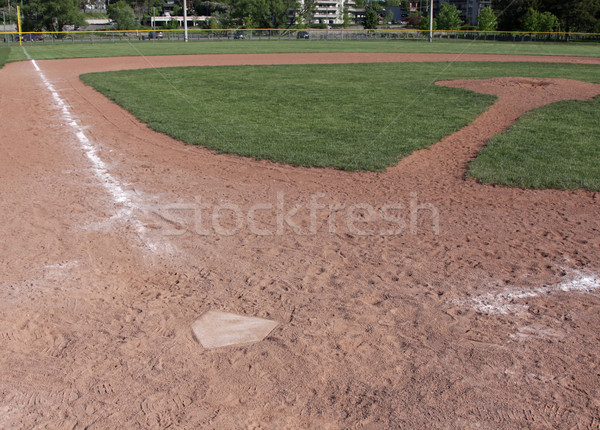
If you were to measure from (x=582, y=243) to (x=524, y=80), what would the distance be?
14057 millimetres

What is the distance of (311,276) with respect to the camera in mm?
4887

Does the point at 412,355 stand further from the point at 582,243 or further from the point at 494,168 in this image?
the point at 494,168

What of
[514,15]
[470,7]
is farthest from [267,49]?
[470,7]

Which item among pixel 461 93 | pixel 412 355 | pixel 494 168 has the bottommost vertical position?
pixel 412 355

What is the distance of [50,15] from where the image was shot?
85750 millimetres

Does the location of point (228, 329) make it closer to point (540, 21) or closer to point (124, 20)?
point (540, 21)

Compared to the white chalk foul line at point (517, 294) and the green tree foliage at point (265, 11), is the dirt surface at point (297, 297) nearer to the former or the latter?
the white chalk foul line at point (517, 294)

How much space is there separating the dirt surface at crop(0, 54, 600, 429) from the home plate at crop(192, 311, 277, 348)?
0.10 meters

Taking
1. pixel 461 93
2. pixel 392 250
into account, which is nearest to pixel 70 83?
pixel 461 93

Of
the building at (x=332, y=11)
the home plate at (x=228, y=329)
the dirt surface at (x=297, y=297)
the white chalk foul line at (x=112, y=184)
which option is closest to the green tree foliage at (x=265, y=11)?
the building at (x=332, y=11)

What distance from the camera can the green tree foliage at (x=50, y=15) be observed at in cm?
8444

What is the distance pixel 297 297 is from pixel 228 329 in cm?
71

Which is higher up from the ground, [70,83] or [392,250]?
[70,83]

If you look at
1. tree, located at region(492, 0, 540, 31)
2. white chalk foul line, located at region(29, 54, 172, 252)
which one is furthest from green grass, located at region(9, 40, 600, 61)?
white chalk foul line, located at region(29, 54, 172, 252)
